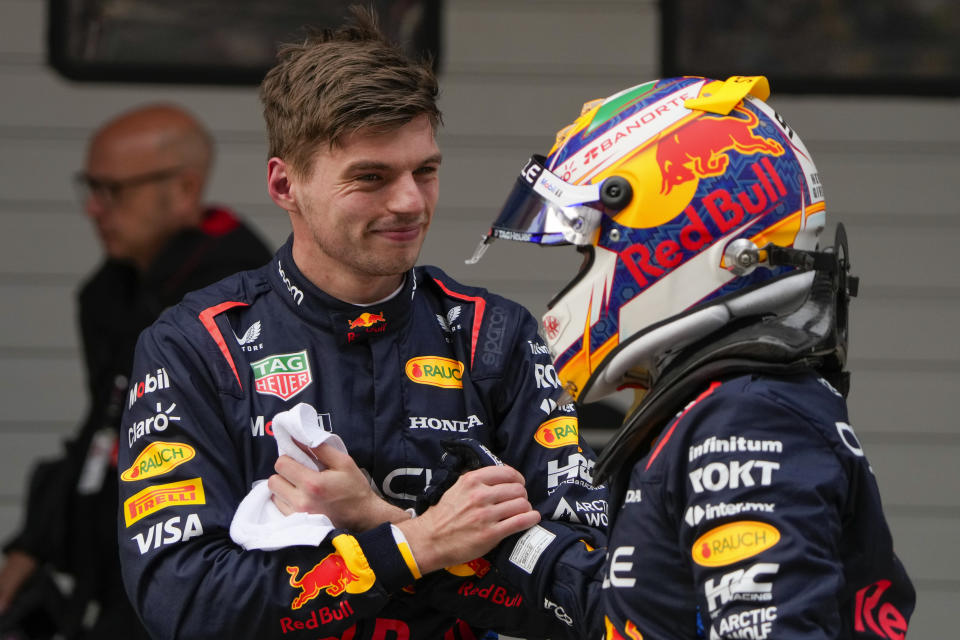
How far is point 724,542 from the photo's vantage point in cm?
167

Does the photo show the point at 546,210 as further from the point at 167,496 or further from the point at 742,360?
the point at 167,496

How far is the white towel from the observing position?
2.16m

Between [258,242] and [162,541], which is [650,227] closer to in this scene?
[162,541]

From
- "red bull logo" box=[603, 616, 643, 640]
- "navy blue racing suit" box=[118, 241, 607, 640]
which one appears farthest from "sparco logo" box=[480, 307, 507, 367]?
"red bull logo" box=[603, 616, 643, 640]

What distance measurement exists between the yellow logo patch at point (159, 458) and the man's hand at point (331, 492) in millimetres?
147

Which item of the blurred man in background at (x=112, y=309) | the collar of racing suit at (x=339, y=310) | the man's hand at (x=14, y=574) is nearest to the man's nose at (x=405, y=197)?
the collar of racing suit at (x=339, y=310)

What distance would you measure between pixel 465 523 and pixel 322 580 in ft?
0.79

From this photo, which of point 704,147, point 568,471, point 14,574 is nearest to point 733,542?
point 704,147

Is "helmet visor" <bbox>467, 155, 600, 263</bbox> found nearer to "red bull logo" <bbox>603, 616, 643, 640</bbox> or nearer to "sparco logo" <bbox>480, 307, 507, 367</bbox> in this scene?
"sparco logo" <bbox>480, 307, 507, 367</bbox>

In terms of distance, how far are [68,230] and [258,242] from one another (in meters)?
1.38

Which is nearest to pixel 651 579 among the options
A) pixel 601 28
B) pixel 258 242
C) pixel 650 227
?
pixel 650 227

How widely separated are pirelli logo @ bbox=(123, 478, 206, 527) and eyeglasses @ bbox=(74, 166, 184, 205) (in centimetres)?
237

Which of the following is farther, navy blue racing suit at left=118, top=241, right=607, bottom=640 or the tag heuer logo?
the tag heuer logo

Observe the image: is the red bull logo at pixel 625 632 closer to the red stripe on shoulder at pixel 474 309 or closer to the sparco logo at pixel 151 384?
the red stripe on shoulder at pixel 474 309
